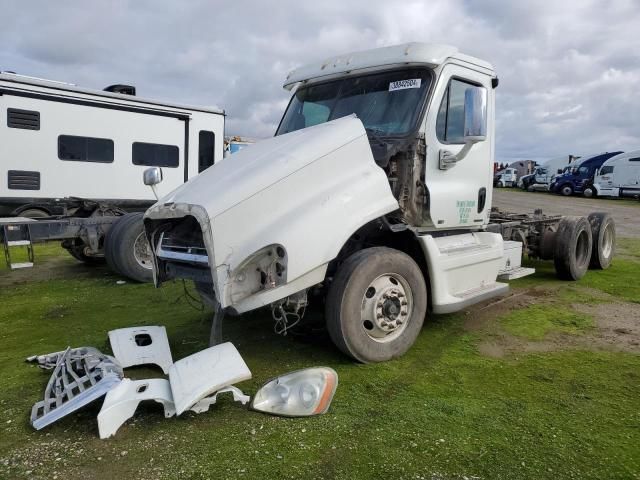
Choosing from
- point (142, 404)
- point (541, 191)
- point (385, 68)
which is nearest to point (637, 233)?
point (385, 68)

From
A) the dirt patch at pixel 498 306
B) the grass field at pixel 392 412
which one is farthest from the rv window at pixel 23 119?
Answer: the dirt patch at pixel 498 306

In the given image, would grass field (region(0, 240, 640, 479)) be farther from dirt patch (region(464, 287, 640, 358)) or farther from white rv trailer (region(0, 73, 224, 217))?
white rv trailer (region(0, 73, 224, 217))

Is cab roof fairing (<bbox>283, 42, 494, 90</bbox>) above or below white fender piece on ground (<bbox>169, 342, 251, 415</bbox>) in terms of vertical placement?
above

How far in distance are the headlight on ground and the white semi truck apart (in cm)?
45

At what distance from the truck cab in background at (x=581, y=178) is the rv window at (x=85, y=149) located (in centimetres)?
3268

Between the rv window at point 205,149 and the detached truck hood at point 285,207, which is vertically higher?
the rv window at point 205,149

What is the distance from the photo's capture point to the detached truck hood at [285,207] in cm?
354

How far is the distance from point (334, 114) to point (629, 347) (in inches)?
139

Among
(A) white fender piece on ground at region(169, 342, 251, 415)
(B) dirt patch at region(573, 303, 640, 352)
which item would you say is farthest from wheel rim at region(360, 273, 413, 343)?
(B) dirt patch at region(573, 303, 640, 352)

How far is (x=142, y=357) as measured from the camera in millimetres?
4234

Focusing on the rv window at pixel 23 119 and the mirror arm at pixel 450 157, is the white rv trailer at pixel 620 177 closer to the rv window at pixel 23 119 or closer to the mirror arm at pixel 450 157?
the mirror arm at pixel 450 157

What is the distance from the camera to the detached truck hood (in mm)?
3543

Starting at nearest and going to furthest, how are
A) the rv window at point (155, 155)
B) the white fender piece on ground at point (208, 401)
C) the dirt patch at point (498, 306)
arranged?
the white fender piece on ground at point (208, 401)
the dirt patch at point (498, 306)
the rv window at point (155, 155)

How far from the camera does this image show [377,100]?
16.1 ft
